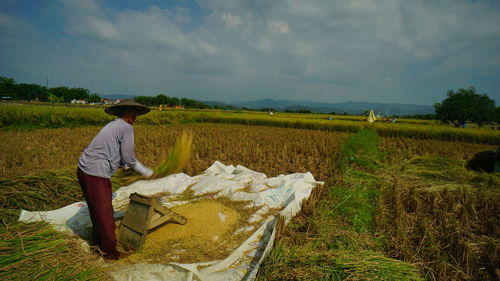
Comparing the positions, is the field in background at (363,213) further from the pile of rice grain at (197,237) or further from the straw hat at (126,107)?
the straw hat at (126,107)

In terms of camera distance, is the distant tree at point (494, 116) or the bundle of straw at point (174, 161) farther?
the distant tree at point (494, 116)

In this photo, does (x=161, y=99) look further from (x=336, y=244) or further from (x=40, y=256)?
(x=336, y=244)

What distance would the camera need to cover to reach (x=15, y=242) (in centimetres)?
197

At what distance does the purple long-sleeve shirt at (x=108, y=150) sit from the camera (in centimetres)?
229

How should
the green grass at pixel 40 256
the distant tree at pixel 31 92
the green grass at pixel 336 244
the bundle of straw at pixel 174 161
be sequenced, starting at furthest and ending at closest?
the distant tree at pixel 31 92
the bundle of straw at pixel 174 161
the green grass at pixel 336 244
the green grass at pixel 40 256

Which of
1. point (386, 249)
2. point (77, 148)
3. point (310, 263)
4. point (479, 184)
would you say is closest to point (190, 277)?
point (310, 263)

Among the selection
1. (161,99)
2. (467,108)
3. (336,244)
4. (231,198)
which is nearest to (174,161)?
(231,198)

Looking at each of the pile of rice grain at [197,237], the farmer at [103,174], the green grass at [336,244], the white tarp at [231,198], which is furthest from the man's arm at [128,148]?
the green grass at [336,244]

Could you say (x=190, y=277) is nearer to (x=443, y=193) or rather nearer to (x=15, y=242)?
(x=15, y=242)

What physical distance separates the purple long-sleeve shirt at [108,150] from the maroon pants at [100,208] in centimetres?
7

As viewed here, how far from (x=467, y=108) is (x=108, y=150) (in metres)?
41.0

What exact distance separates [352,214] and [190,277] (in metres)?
2.15

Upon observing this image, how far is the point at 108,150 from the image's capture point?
2334 millimetres

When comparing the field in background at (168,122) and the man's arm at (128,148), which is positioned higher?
the man's arm at (128,148)
